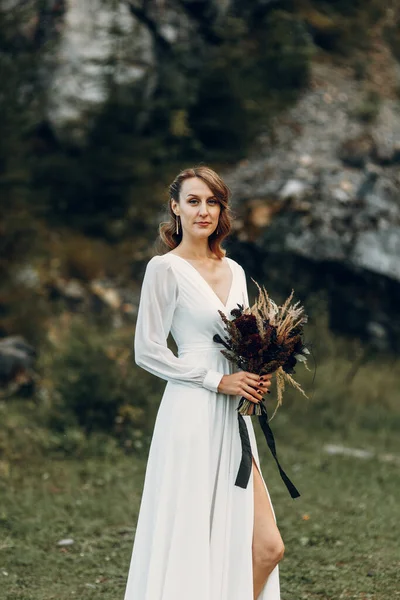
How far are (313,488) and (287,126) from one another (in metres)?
8.06

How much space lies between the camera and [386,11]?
55.5ft

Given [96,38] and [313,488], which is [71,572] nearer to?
[313,488]

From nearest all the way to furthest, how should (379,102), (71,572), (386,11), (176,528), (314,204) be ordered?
(176,528), (71,572), (314,204), (379,102), (386,11)

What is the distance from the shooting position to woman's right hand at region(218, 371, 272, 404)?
386 cm

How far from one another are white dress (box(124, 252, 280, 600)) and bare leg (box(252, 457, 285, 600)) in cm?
5

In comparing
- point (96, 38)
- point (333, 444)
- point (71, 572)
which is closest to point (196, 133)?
point (96, 38)

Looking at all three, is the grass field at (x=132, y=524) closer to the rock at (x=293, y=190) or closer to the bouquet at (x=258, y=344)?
the bouquet at (x=258, y=344)

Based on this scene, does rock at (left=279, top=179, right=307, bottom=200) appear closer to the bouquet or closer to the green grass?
the green grass

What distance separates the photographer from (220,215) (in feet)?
13.7

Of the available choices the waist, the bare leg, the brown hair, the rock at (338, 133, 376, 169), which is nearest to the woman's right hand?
the waist

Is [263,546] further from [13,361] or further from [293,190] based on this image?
[293,190]

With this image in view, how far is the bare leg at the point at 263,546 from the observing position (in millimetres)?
3855

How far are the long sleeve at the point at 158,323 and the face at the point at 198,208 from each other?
214 millimetres

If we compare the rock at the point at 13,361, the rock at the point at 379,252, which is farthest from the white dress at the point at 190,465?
the rock at the point at 379,252
